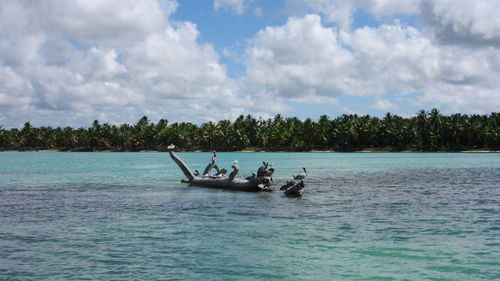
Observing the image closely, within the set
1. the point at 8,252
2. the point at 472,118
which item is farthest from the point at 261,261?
the point at 472,118

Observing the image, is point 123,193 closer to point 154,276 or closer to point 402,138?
point 154,276

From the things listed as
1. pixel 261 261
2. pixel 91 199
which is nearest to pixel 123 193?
pixel 91 199

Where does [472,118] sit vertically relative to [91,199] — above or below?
above

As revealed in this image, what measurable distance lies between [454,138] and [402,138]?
16012 millimetres

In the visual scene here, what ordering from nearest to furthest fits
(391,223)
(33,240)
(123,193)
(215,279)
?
1. (215,279)
2. (33,240)
3. (391,223)
4. (123,193)

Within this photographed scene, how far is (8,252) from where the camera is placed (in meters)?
19.4

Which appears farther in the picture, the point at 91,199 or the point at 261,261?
the point at 91,199

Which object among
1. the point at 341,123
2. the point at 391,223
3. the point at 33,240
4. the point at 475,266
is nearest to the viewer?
the point at 475,266

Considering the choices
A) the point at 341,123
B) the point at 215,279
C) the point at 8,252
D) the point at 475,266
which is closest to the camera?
the point at 215,279

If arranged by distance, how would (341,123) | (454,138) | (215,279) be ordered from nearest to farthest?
(215,279) → (454,138) → (341,123)

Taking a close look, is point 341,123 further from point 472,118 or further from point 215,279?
point 215,279

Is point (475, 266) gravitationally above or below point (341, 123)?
below

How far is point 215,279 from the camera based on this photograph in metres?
16.1

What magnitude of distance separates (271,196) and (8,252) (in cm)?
2303
